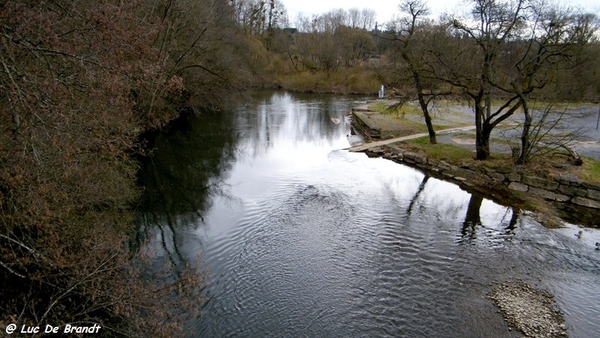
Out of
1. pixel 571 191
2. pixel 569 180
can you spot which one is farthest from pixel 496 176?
pixel 571 191

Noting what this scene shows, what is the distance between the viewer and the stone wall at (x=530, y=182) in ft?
48.5

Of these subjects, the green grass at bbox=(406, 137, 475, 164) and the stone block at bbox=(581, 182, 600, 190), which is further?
the green grass at bbox=(406, 137, 475, 164)

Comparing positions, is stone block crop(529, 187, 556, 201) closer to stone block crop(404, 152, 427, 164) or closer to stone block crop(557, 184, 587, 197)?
stone block crop(557, 184, 587, 197)

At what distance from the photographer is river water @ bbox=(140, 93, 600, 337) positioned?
8.26 meters

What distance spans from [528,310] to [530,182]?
345 inches

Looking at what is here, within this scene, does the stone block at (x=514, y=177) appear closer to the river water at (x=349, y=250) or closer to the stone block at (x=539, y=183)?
the stone block at (x=539, y=183)

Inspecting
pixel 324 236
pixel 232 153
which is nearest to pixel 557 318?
pixel 324 236

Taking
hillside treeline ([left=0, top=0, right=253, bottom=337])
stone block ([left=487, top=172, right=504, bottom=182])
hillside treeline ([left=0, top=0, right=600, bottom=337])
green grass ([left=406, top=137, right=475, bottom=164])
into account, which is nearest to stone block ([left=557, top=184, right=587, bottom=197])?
stone block ([left=487, top=172, right=504, bottom=182])

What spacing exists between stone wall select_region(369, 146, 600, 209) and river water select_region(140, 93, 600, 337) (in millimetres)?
1059

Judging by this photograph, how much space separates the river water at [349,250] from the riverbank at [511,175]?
905mm

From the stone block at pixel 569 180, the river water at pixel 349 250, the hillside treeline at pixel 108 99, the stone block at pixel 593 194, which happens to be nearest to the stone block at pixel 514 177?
the stone block at pixel 569 180

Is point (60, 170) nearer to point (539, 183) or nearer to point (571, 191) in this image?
point (539, 183)

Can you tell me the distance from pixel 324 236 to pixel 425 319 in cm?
415

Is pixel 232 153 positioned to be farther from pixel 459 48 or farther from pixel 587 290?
pixel 587 290
